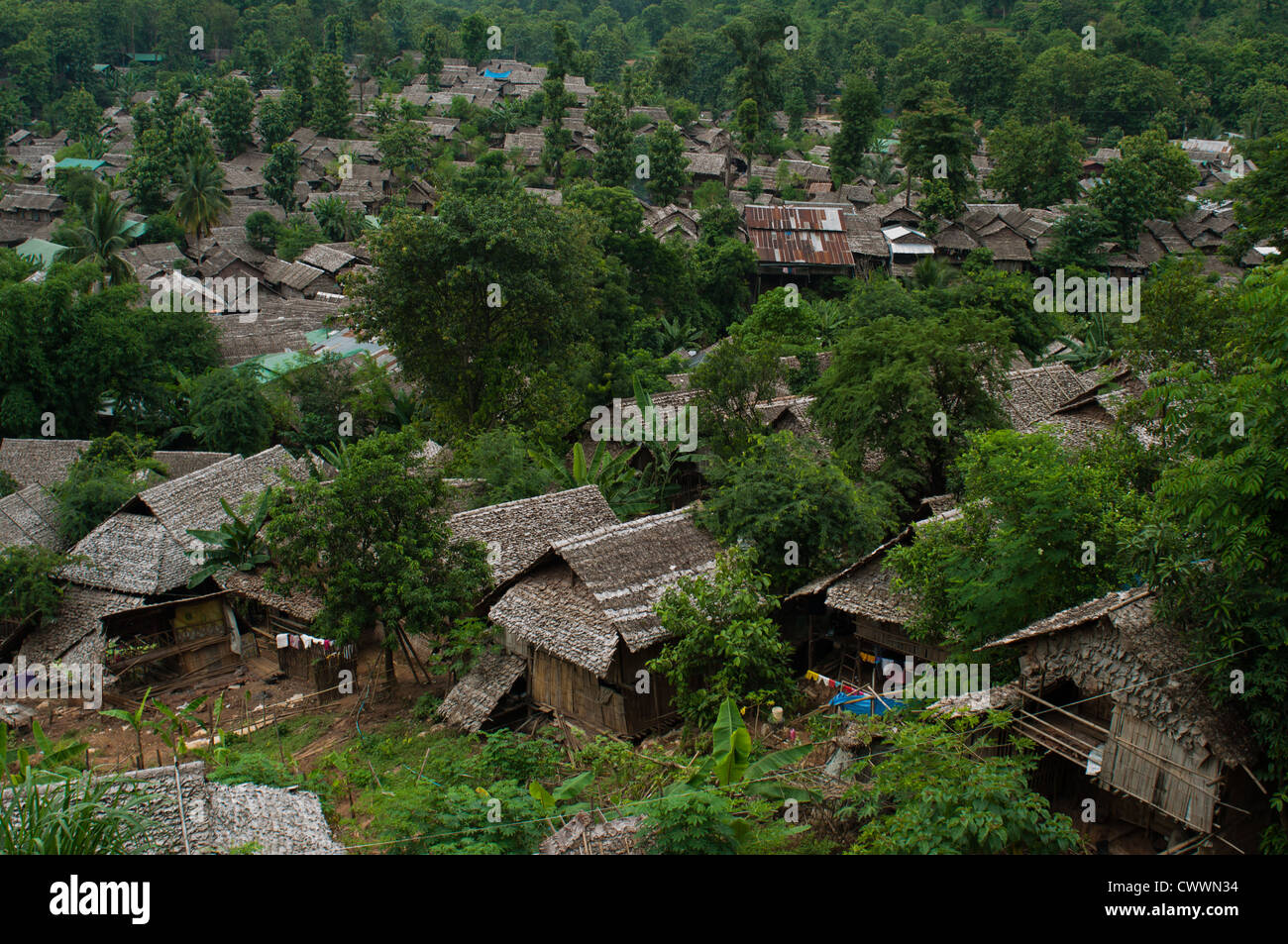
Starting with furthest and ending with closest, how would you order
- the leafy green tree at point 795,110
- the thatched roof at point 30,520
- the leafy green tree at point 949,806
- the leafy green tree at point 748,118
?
1. the leafy green tree at point 795,110
2. the leafy green tree at point 748,118
3. the thatched roof at point 30,520
4. the leafy green tree at point 949,806

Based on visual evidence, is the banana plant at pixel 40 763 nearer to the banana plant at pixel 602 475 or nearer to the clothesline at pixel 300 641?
the clothesline at pixel 300 641

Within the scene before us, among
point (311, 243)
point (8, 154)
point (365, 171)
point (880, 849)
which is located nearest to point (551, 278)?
point (880, 849)

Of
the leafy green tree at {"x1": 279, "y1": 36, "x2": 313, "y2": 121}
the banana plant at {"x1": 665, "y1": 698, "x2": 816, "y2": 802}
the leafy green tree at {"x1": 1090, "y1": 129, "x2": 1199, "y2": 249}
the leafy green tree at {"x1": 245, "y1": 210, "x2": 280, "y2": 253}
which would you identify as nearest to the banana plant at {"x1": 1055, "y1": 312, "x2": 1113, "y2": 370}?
the leafy green tree at {"x1": 1090, "y1": 129, "x2": 1199, "y2": 249}

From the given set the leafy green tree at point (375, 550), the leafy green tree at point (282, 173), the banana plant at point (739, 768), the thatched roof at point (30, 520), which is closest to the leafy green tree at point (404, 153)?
the leafy green tree at point (282, 173)

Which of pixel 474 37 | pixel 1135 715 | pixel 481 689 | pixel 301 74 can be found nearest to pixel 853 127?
pixel 474 37

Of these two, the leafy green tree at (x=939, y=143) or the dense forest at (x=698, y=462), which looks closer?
the dense forest at (x=698, y=462)

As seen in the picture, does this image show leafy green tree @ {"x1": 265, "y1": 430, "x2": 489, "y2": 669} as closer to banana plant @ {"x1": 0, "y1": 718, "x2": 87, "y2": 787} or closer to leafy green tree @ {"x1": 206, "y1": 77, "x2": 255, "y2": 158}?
banana plant @ {"x1": 0, "y1": 718, "x2": 87, "y2": 787}

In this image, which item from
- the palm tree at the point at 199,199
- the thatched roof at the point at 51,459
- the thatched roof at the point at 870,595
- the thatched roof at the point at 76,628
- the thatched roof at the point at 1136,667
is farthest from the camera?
the palm tree at the point at 199,199
